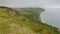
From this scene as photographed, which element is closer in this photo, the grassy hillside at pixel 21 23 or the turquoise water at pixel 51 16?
the grassy hillside at pixel 21 23

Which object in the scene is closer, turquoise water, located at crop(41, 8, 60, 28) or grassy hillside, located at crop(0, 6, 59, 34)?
grassy hillside, located at crop(0, 6, 59, 34)

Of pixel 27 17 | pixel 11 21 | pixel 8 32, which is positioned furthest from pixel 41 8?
pixel 8 32

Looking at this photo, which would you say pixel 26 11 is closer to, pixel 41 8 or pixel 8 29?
pixel 41 8

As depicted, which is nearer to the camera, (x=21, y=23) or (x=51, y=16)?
(x=21, y=23)
